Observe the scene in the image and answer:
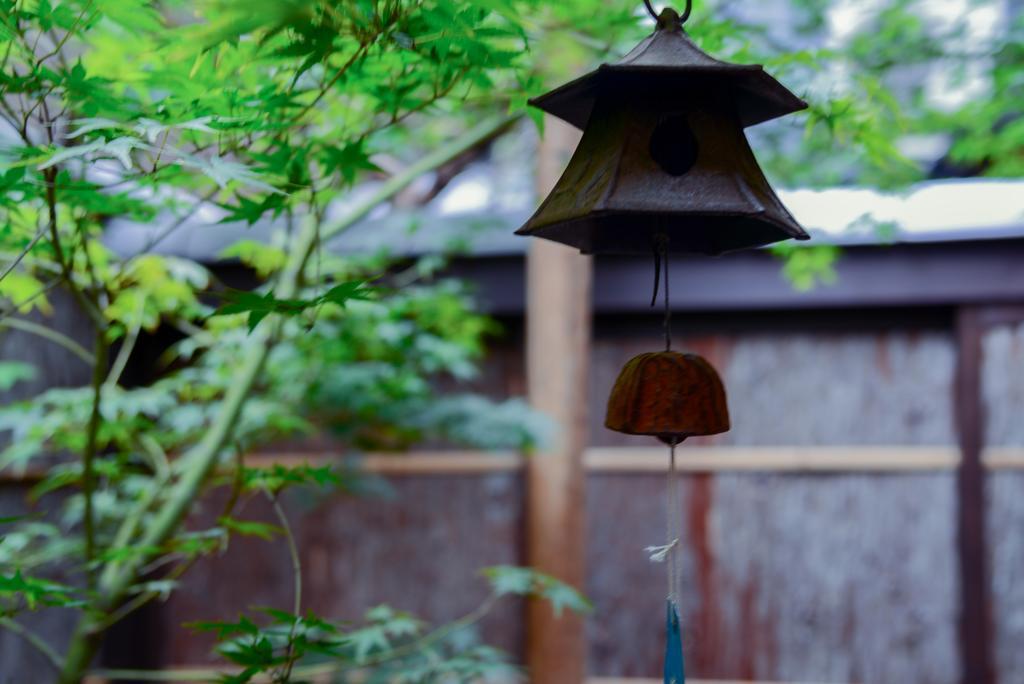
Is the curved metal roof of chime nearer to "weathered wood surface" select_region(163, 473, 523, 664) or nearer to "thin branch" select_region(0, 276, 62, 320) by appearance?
"thin branch" select_region(0, 276, 62, 320)

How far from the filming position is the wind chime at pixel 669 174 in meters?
1.20

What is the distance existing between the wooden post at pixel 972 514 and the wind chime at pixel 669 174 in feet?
7.76

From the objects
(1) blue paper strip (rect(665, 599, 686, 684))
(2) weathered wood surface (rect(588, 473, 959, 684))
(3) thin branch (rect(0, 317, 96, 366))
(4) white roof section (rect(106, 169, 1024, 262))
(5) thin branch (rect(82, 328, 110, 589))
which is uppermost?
(4) white roof section (rect(106, 169, 1024, 262))

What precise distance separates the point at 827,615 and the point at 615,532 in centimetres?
89

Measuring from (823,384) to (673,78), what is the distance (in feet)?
8.25

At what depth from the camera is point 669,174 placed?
1.30 metres

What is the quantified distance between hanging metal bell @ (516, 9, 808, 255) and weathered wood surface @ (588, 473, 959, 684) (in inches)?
90.7

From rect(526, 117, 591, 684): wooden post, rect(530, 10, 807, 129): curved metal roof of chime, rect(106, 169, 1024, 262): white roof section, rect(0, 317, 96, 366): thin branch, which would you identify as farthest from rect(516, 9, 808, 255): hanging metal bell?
rect(526, 117, 591, 684): wooden post

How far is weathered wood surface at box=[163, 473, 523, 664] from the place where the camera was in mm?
3643

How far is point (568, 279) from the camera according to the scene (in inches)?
126

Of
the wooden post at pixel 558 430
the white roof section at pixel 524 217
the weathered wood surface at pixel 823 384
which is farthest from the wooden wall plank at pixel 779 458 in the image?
the white roof section at pixel 524 217

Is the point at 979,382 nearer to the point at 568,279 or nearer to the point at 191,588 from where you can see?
the point at 568,279

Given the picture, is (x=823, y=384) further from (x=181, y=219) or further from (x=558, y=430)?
(x=181, y=219)

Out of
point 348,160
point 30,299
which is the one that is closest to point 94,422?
point 30,299
